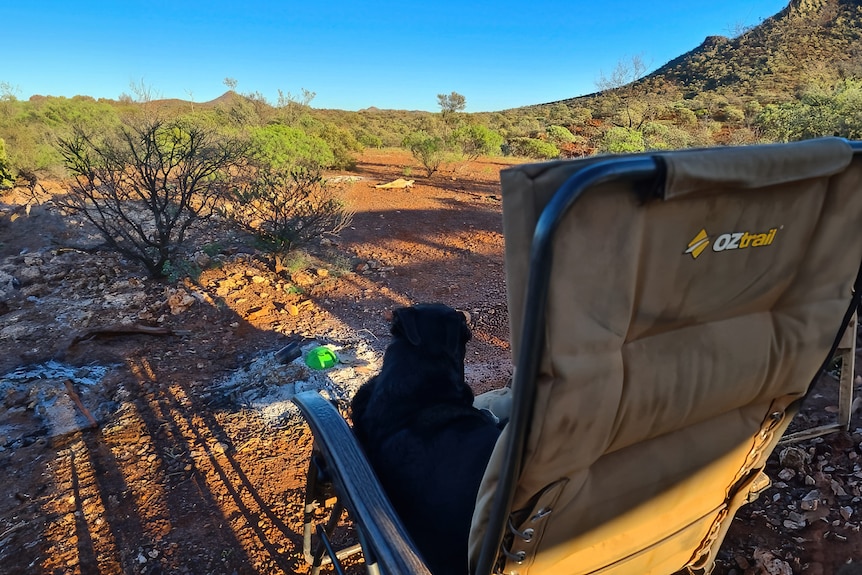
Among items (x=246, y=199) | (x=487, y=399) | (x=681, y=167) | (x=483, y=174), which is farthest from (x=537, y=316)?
(x=483, y=174)

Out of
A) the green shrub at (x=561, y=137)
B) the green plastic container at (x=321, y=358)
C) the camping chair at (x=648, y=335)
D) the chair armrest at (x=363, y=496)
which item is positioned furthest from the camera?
the green shrub at (x=561, y=137)

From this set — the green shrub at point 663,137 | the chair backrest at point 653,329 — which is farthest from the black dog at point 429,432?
the green shrub at point 663,137

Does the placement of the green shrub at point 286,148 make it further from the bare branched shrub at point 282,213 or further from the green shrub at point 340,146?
the bare branched shrub at point 282,213

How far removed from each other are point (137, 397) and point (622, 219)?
13.4 ft

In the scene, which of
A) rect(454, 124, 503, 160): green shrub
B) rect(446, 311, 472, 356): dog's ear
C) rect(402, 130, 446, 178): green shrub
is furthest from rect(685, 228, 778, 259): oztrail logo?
rect(454, 124, 503, 160): green shrub

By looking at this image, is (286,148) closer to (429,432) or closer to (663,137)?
(429,432)

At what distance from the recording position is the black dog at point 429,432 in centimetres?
144

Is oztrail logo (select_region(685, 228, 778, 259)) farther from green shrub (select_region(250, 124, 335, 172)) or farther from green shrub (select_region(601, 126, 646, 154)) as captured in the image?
green shrub (select_region(601, 126, 646, 154))

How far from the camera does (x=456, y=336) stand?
1.90 meters

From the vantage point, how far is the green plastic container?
13.7ft

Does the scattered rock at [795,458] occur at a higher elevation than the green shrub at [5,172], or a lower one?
lower

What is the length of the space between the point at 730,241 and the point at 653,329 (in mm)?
197

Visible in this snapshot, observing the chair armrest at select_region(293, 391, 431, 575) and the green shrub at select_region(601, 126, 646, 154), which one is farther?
the green shrub at select_region(601, 126, 646, 154)

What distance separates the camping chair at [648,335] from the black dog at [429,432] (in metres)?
0.24
